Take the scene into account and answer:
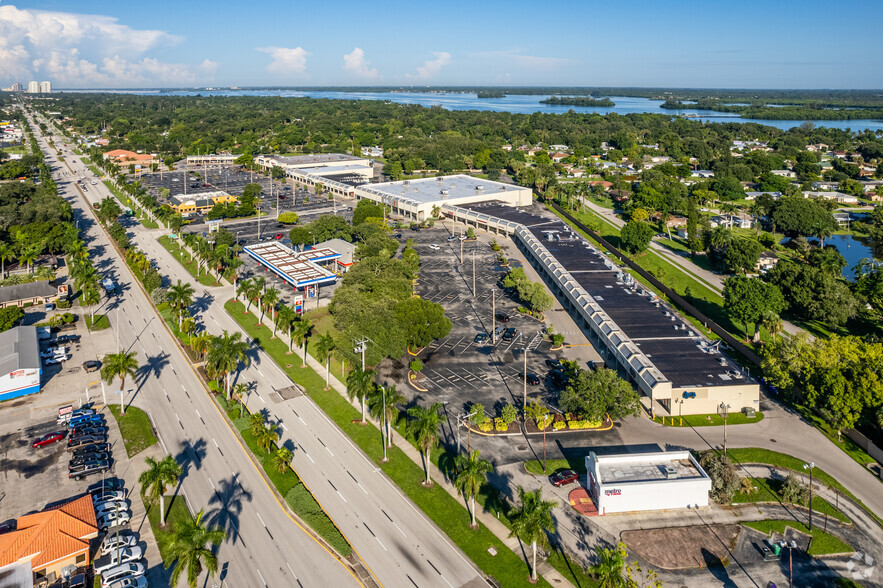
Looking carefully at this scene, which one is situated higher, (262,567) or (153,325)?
(153,325)

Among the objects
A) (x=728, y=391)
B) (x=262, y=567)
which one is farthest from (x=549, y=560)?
(x=728, y=391)

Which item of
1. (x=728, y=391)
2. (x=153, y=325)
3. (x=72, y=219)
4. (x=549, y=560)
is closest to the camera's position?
(x=549, y=560)

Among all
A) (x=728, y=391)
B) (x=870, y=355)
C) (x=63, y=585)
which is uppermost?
(x=870, y=355)

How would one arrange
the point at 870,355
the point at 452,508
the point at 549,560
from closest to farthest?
the point at 549,560
the point at 452,508
the point at 870,355

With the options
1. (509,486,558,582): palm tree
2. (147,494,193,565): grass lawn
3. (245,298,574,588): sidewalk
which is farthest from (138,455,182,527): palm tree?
(509,486,558,582): palm tree

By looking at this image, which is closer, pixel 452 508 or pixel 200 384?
pixel 452 508

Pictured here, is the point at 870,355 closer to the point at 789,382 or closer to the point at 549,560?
the point at 789,382

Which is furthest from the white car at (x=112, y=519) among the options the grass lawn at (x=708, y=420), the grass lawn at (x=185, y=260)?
the grass lawn at (x=185, y=260)
